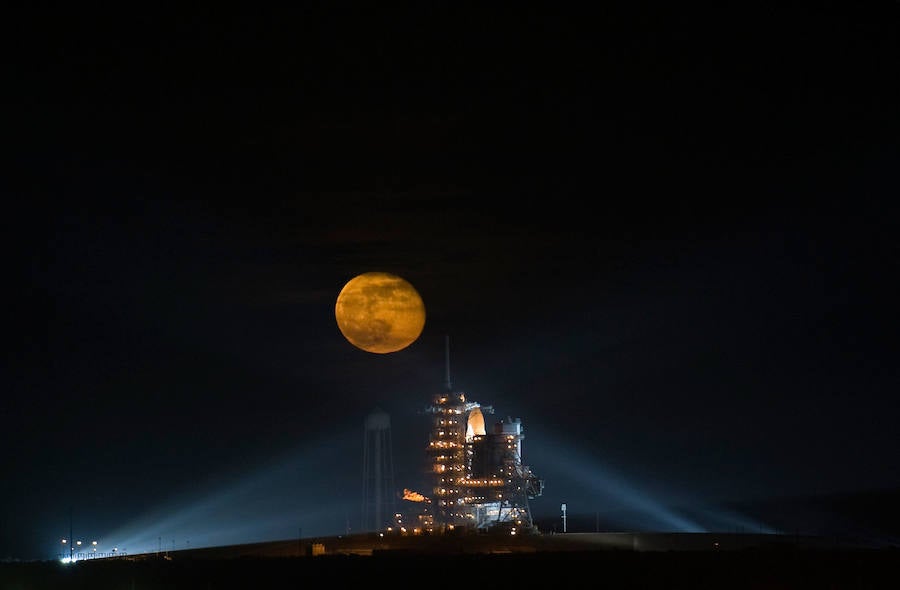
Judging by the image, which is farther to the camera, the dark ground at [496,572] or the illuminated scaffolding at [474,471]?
the illuminated scaffolding at [474,471]

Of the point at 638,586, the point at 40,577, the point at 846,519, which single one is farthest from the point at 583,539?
the point at 846,519

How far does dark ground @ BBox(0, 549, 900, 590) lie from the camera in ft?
190

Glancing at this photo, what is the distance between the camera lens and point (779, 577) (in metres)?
58.0

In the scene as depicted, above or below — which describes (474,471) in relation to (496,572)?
above

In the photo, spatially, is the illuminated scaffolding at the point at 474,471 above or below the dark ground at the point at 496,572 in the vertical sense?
above

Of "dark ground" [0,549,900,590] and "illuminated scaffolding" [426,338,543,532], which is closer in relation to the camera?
"dark ground" [0,549,900,590]

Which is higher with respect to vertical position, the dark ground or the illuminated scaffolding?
the illuminated scaffolding

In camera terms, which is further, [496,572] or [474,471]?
[474,471]

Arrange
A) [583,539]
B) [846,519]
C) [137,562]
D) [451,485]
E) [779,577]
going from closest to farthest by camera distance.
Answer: [779,577], [137,562], [583,539], [451,485], [846,519]

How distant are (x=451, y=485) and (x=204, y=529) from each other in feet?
139

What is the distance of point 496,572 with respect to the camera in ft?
195

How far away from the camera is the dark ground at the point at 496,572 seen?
5800cm

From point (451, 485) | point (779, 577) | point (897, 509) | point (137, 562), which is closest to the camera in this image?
point (779, 577)

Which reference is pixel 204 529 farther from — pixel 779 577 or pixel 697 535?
pixel 779 577
